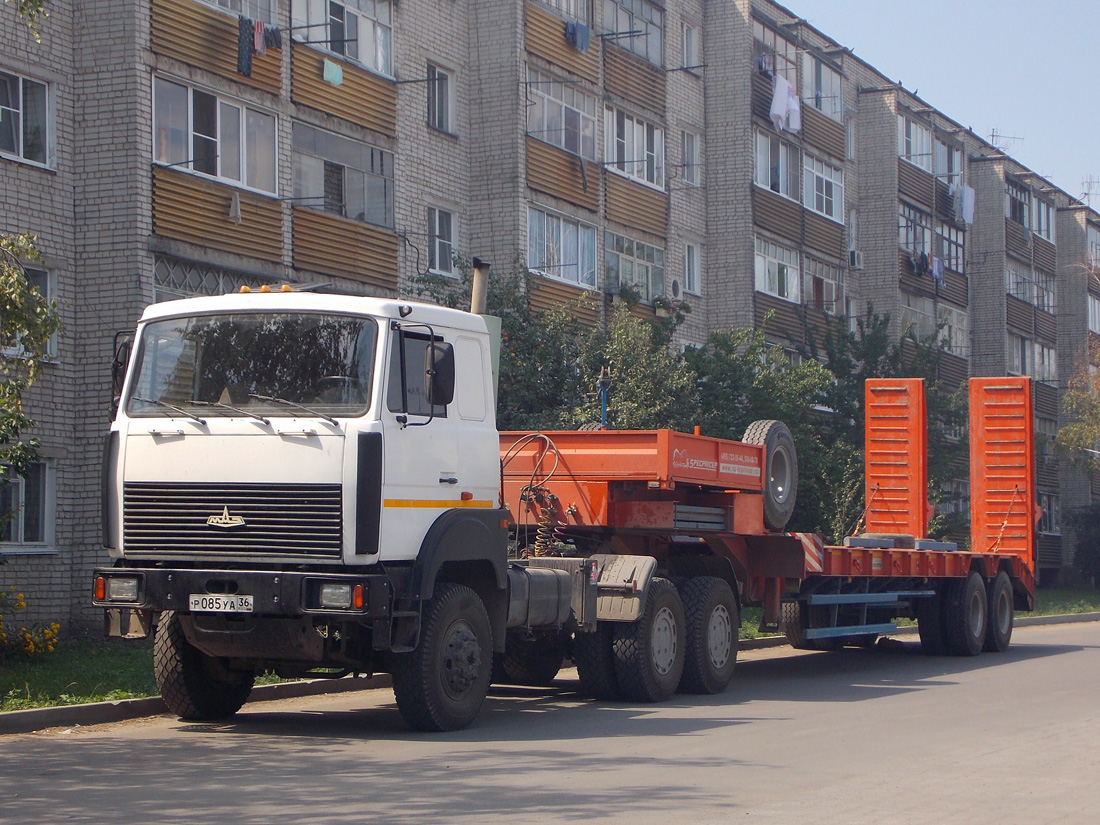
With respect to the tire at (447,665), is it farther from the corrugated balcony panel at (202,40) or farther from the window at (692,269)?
the window at (692,269)

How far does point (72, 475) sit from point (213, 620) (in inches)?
441

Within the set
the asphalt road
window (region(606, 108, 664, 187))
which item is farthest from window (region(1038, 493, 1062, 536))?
the asphalt road

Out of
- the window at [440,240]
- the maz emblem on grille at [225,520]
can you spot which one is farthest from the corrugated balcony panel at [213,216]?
the maz emblem on grille at [225,520]

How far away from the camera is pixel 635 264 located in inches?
1280

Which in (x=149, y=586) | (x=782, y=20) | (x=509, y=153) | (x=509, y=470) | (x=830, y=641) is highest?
(x=782, y=20)

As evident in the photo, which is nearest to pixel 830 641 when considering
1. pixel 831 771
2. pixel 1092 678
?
pixel 1092 678

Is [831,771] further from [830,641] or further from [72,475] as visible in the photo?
[72,475]

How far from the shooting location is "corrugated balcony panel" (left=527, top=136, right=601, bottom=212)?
28859 mm

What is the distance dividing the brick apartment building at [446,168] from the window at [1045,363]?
18.3 feet

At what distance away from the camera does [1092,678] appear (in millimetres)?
15875

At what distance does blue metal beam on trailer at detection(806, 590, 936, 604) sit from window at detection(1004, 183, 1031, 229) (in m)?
38.9

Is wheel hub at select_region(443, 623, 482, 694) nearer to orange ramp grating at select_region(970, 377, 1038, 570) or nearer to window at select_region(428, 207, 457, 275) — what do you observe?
orange ramp grating at select_region(970, 377, 1038, 570)

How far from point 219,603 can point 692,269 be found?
27989mm

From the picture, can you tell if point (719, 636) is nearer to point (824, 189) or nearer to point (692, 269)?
point (692, 269)
